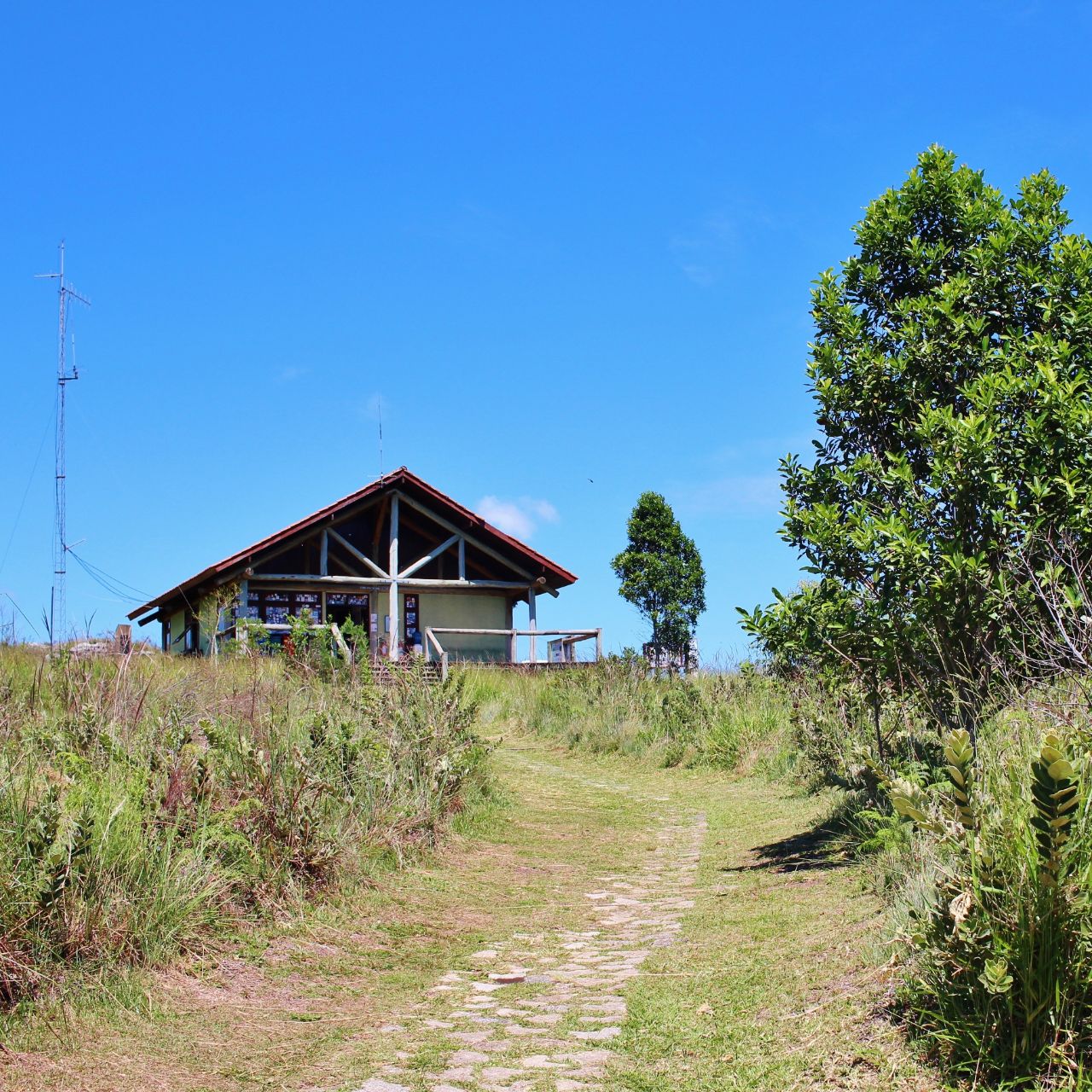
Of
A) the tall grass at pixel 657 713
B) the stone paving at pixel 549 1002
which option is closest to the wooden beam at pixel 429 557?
the tall grass at pixel 657 713

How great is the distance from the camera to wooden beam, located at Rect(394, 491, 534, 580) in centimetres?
2725

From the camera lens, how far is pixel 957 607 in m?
7.06

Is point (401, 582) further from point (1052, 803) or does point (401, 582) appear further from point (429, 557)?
point (1052, 803)

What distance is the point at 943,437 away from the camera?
23.9 feet

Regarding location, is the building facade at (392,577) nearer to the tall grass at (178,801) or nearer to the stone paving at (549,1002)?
the tall grass at (178,801)

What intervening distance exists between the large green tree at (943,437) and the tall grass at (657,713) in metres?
5.56

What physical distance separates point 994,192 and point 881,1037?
615 cm

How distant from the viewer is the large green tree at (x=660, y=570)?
35438mm

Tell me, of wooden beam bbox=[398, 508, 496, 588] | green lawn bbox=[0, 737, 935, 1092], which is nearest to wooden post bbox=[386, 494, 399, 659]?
wooden beam bbox=[398, 508, 496, 588]

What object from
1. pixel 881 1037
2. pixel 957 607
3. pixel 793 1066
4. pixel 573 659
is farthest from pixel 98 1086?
pixel 573 659

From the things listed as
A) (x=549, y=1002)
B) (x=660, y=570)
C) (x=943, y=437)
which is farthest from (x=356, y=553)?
(x=549, y=1002)

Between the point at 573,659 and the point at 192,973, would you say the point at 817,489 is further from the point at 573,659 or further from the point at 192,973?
the point at 573,659

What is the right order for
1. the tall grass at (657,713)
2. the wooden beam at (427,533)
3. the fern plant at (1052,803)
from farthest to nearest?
the wooden beam at (427,533) < the tall grass at (657,713) < the fern plant at (1052,803)

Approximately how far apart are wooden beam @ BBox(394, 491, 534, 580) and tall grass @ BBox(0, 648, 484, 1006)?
17673 millimetres
